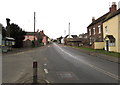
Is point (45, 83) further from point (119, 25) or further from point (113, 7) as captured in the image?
point (113, 7)

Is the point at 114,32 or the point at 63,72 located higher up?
the point at 114,32

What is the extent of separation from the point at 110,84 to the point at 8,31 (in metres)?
29.6

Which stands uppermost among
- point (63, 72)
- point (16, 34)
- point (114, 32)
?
point (16, 34)

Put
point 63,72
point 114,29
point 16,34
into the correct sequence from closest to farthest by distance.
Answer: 1. point 63,72
2. point 114,29
3. point 16,34

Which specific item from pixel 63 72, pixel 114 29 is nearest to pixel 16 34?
pixel 114 29

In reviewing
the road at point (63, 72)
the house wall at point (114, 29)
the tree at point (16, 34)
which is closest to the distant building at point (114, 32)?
the house wall at point (114, 29)

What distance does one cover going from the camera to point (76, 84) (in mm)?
5426

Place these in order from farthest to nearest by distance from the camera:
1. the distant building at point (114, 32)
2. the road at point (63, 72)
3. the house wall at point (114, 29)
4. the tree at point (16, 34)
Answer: the tree at point (16, 34)
the house wall at point (114, 29)
the distant building at point (114, 32)
the road at point (63, 72)

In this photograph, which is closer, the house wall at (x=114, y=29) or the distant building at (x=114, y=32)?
the distant building at (x=114, y=32)

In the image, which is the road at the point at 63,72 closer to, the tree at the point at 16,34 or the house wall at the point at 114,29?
the house wall at the point at 114,29

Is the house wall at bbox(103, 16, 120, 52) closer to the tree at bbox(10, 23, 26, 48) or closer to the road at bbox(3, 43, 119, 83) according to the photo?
the road at bbox(3, 43, 119, 83)

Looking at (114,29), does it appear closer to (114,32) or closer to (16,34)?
(114,32)

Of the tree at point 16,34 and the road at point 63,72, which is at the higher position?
the tree at point 16,34

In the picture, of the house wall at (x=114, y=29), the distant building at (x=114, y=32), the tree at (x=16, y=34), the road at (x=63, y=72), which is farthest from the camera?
the tree at (x=16, y=34)
